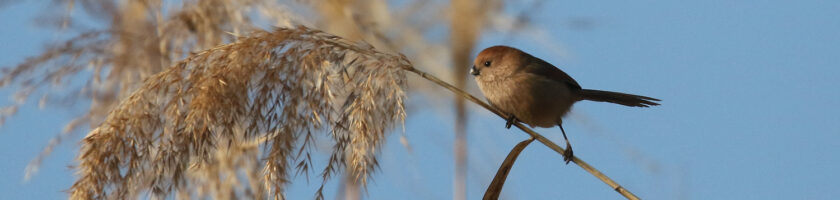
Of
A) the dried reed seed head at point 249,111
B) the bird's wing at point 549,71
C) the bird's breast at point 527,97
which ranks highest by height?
the bird's wing at point 549,71

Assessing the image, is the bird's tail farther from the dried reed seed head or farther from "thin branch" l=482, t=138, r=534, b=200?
the dried reed seed head

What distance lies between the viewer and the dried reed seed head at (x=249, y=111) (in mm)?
1676

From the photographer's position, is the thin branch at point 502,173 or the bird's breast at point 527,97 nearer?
the thin branch at point 502,173

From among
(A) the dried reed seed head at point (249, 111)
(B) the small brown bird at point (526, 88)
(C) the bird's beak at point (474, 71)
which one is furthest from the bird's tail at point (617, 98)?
(A) the dried reed seed head at point (249, 111)

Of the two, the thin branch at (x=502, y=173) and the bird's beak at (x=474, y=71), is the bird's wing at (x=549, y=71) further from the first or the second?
the thin branch at (x=502, y=173)

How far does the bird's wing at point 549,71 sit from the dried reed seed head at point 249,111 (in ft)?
2.92

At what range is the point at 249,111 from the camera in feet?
5.73

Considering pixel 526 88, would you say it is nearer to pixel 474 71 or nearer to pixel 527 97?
pixel 527 97

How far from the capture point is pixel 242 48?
70.3 inches

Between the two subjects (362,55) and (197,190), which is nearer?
(362,55)

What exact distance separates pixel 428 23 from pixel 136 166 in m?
1.64

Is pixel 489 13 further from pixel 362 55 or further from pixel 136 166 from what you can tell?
pixel 136 166

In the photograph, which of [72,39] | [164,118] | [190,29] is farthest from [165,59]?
[164,118]

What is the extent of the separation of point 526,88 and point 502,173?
0.67m
